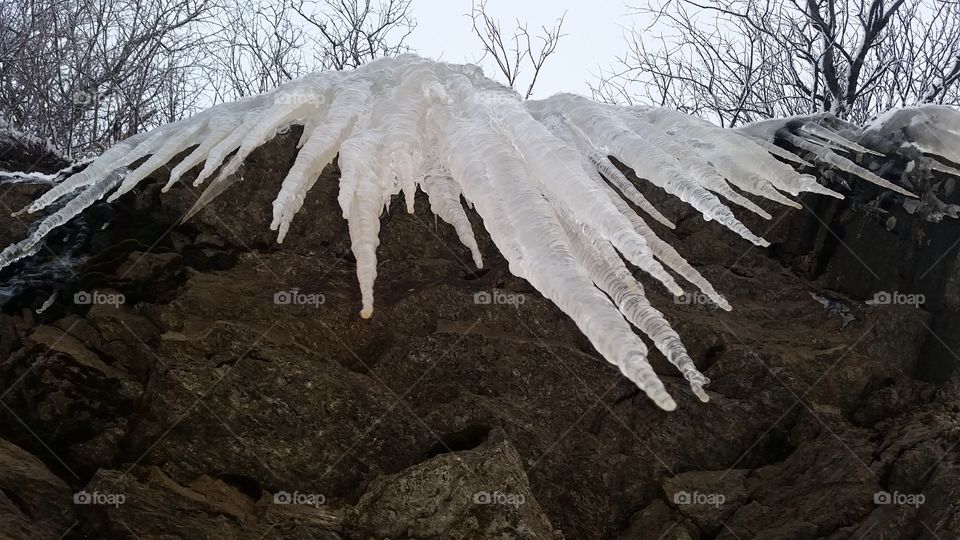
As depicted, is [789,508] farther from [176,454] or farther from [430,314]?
[176,454]

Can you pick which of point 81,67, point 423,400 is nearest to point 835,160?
point 423,400

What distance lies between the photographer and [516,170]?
6.06 feet

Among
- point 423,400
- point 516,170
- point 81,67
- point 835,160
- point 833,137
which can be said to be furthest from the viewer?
point 81,67

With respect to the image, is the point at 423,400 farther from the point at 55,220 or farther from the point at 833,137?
the point at 833,137

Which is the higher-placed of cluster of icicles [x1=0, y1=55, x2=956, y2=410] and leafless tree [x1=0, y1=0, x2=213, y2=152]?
leafless tree [x1=0, y1=0, x2=213, y2=152]

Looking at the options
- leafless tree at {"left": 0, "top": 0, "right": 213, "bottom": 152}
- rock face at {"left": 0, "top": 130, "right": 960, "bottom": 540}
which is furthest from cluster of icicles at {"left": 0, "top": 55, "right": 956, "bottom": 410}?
leafless tree at {"left": 0, "top": 0, "right": 213, "bottom": 152}

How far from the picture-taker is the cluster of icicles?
60.2 inches

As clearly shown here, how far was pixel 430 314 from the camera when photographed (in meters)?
2.50

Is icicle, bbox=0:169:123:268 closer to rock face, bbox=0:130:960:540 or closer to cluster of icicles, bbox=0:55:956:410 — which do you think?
cluster of icicles, bbox=0:55:956:410

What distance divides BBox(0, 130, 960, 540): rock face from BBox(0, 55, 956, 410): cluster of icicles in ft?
0.83

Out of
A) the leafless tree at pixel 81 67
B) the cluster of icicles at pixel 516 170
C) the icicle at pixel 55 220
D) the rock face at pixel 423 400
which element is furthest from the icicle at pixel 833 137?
the leafless tree at pixel 81 67

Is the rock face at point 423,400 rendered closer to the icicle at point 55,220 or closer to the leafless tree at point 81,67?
the icicle at point 55,220

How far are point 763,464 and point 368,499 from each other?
4.10 ft

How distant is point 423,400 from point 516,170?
2.81 ft
